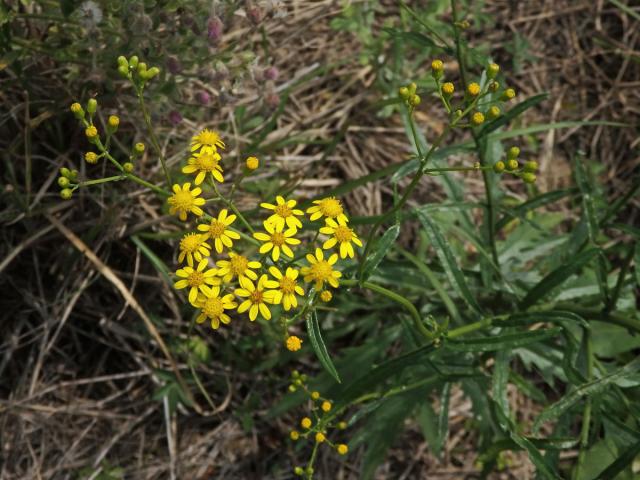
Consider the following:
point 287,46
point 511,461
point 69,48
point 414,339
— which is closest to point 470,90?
point 414,339

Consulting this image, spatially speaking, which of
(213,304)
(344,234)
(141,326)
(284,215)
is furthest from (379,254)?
(141,326)

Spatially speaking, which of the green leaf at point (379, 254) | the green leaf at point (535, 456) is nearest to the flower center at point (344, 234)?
the green leaf at point (379, 254)

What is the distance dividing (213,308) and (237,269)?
15 cm

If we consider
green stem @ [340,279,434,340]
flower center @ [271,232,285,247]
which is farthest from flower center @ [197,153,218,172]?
green stem @ [340,279,434,340]

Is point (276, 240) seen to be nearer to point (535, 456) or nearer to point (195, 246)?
point (195, 246)

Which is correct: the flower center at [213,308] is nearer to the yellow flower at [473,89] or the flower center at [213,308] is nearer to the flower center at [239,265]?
the flower center at [239,265]

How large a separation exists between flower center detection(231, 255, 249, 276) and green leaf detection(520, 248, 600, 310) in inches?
55.3

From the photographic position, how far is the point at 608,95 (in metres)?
4.98

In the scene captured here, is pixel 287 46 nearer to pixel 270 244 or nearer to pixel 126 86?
pixel 126 86

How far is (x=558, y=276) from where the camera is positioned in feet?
9.63

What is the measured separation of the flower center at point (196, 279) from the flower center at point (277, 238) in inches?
10.6

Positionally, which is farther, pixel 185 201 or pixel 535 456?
pixel 535 456

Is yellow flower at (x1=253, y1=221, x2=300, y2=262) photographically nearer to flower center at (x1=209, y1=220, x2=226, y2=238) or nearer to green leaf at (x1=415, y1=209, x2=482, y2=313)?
flower center at (x1=209, y1=220, x2=226, y2=238)

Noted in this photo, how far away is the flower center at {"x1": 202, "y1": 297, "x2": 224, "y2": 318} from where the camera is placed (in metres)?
2.27
